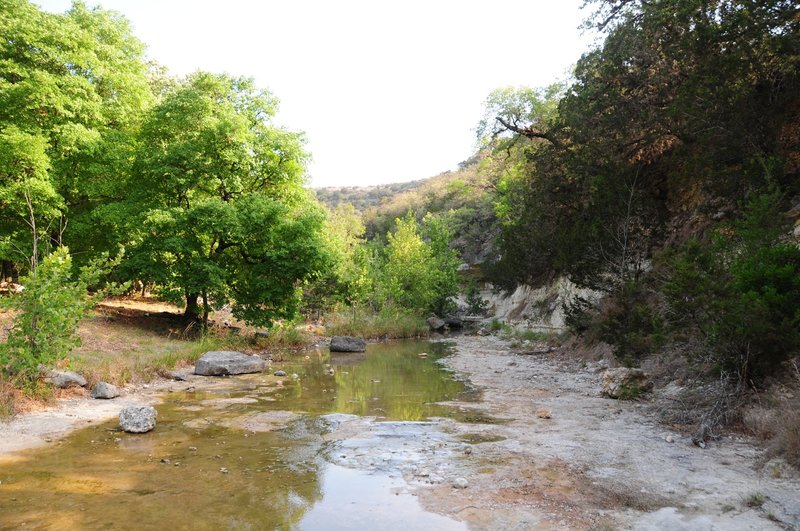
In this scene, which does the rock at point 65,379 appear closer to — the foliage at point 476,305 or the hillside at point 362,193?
the foliage at point 476,305

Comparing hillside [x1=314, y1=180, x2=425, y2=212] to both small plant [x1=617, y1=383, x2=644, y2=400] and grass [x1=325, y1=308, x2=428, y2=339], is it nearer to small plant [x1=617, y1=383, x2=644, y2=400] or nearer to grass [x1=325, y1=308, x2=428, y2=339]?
grass [x1=325, y1=308, x2=428, y2=339]

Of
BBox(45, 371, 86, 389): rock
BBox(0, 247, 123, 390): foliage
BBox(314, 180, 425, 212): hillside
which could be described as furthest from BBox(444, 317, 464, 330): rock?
BBox(314, 180, 425, 212): hillside

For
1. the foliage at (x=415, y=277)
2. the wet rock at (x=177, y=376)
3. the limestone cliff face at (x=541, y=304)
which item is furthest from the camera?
the foliage at (x=415, y=277)

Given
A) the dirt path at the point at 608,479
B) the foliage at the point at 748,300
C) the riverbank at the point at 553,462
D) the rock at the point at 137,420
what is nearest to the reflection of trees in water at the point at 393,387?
the riverbank at the point at 553,462

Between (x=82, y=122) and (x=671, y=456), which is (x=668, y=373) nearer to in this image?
(x=671, y=456)

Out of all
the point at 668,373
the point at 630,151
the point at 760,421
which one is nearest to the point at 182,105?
the point at 630,151

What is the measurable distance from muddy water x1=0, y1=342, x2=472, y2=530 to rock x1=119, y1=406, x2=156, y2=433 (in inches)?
4.9

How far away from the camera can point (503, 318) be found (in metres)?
33.8

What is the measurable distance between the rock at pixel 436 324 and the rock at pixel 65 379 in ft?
80.1

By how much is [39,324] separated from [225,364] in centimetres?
570

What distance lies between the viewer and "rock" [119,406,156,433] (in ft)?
28.3

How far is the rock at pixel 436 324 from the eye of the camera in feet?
113

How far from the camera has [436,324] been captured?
3484 cm

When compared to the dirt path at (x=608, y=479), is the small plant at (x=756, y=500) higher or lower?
higher
